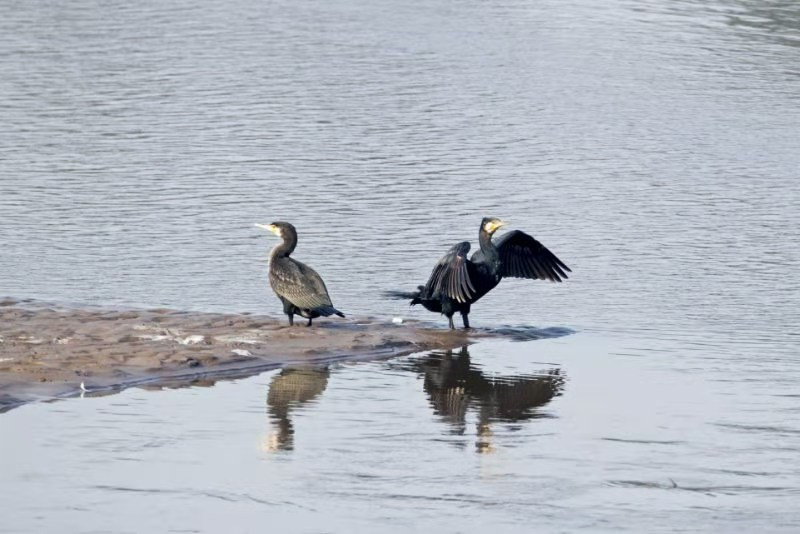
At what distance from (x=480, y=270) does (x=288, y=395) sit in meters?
3.14

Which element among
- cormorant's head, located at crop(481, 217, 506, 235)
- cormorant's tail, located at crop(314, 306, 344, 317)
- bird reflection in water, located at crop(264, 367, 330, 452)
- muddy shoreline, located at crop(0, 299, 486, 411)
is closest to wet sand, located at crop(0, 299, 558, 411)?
muddy shoreline, located at crop(0, 299, 486, 411)

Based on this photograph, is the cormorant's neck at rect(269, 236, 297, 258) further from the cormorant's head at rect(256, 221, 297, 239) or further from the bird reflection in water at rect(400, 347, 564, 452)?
the bird reflection in water at rect(400, 347, 564, 452)

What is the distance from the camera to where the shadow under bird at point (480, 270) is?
15.1m

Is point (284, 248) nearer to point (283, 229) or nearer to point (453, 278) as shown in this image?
point (283, 229)

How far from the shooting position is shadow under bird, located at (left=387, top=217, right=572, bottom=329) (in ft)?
49.4

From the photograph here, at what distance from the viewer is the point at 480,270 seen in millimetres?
15367

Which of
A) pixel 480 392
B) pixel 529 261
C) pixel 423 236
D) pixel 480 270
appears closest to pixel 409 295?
pixel 480 270

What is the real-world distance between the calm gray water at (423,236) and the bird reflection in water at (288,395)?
0.13 ft

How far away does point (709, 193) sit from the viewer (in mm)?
22344

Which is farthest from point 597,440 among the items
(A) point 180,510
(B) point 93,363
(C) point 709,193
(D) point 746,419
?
(C) point 709,193

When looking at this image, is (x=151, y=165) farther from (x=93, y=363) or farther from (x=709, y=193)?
(x=93, y=363)

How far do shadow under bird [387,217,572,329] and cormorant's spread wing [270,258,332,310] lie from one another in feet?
2.89

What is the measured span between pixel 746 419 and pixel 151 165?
13.1 meters

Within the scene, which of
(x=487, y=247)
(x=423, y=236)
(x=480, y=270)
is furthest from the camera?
(x=423, y=236)
